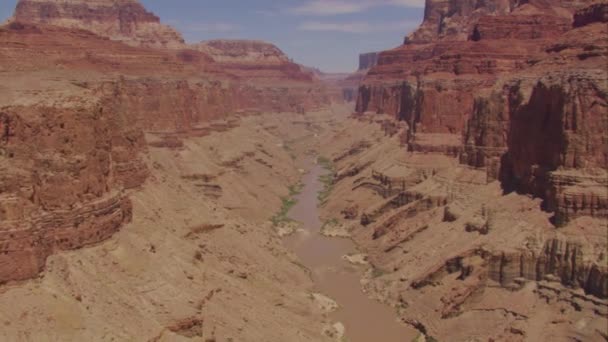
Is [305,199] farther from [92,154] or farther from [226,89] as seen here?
[92,154]

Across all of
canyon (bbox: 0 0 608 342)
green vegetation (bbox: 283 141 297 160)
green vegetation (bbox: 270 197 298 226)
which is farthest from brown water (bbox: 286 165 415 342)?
green vegetation (bbox: 283 141 297 160)

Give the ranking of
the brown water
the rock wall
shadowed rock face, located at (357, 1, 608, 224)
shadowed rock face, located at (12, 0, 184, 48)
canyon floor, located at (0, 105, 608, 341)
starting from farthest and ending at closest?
1. shadowed rock face, located at (12, 0, 184, 48)
2. the brown water
3. shadowed rock face, located at (357, 1, 608, 224)
4. canyon floor, located at (0, 105, 608, 341)
5. the rock wall

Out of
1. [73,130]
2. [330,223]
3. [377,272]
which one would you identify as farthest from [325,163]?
[73,130]

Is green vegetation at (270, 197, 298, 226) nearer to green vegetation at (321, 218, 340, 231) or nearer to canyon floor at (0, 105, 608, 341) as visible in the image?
canyon floor at (0, 105, 608, 341)

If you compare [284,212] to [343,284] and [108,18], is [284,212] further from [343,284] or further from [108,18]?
[108,18]

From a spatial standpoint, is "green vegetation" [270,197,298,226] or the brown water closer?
the brown water

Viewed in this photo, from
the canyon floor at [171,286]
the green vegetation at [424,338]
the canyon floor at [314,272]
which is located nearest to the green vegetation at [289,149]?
the canyon floor at [314,272]

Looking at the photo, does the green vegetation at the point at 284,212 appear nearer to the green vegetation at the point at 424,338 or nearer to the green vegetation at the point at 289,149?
the green vegetation at the point at 424,338
